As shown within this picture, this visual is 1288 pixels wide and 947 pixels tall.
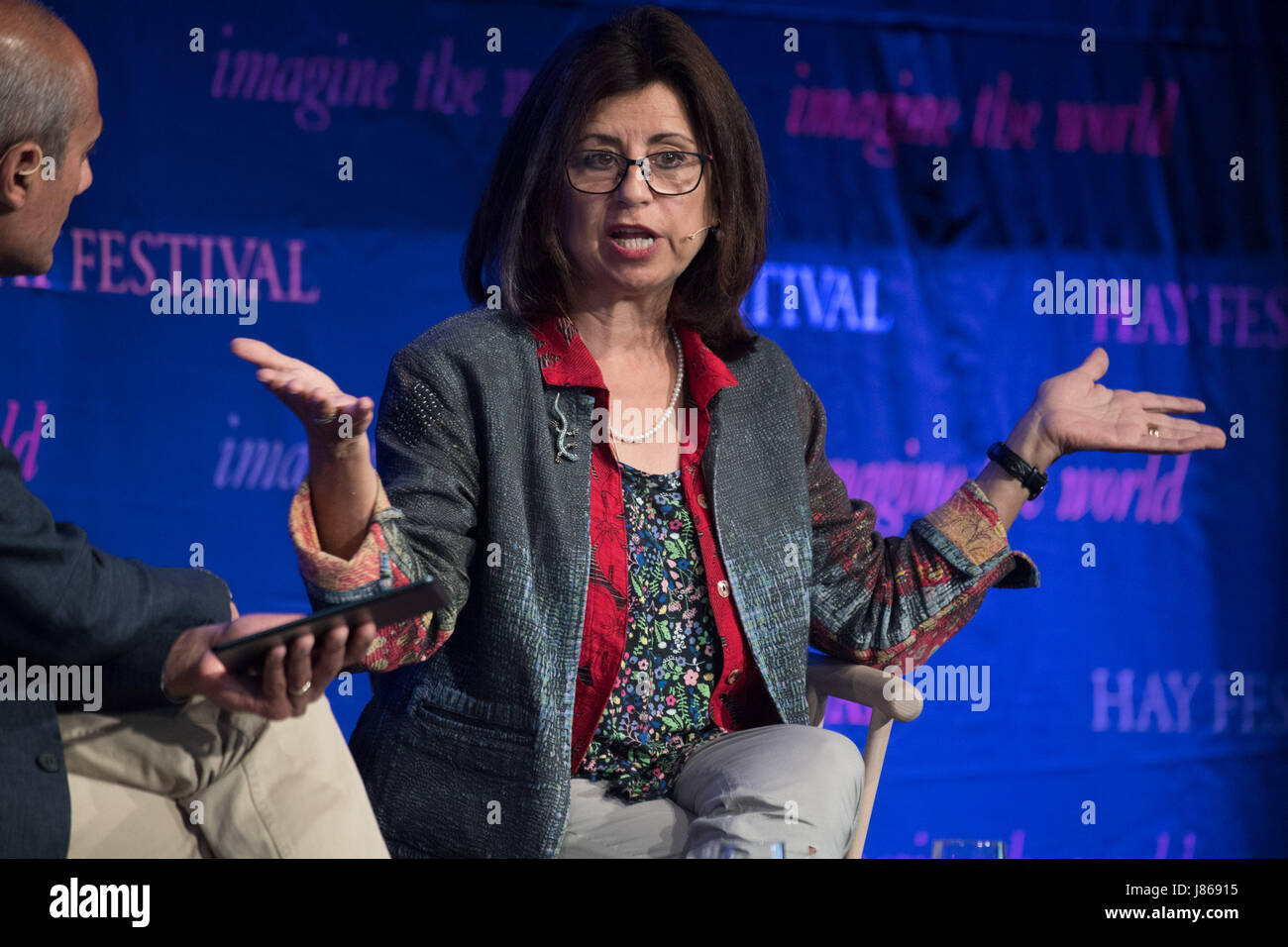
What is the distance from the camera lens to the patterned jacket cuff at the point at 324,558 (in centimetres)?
179

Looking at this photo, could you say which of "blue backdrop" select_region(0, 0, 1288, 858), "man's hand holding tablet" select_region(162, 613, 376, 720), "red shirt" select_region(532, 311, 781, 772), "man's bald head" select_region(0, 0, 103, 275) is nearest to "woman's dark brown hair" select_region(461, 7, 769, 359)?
"red shirt" select_region(532, 311, 781, 772)

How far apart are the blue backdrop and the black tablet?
207 centimetres

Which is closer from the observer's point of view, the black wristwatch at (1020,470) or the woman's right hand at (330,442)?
the woman's right hand at (330,442)

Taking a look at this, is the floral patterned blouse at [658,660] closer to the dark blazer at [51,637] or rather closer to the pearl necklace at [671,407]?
the pearl necklace at [671,407]

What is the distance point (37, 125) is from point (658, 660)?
1.16 metres

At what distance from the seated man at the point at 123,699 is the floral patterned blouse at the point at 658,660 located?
1.76 feet

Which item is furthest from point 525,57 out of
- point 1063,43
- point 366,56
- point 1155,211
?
point 1155,211

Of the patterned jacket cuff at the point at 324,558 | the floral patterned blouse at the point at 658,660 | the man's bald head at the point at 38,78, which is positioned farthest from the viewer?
the floral patterned blouse at the point at 658,660

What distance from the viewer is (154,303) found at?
3393mm

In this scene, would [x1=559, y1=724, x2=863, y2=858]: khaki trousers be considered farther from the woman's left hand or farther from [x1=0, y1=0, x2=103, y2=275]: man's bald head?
[x1=0, y1=0, x2=103, y2=275]: man's bald head

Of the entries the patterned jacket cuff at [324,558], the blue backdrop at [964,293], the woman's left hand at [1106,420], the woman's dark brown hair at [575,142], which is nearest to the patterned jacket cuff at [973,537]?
the woman's left hand at [1106,420]

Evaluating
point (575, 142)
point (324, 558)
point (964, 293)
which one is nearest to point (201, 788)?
point (324, 558)

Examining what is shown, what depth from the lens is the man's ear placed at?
1615mm

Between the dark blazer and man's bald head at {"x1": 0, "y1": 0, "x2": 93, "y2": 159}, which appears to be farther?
man's bald head at {"x1": 0, "y1": 0, "x2": 93, "y2": 159}
